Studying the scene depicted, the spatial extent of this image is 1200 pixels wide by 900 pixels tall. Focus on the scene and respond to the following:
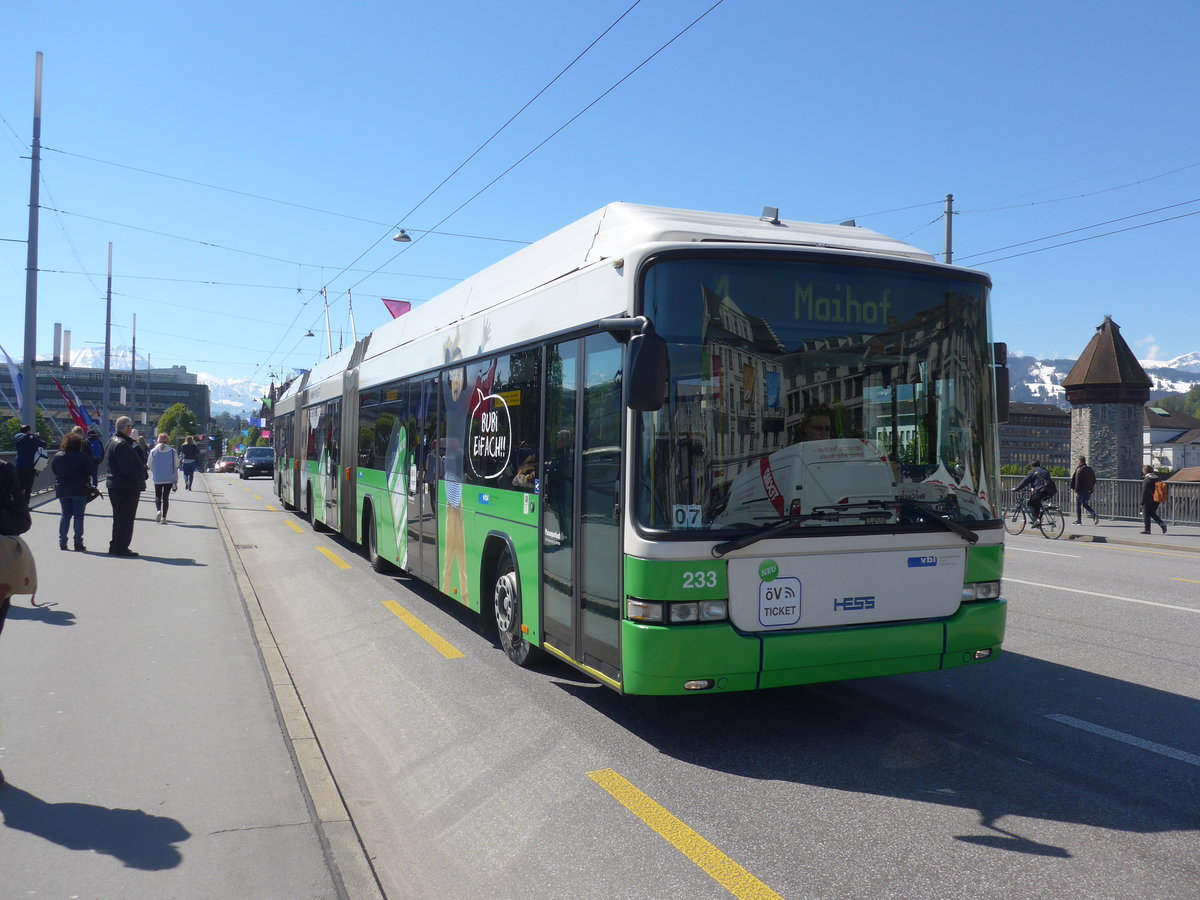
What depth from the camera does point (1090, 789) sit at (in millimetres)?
4805

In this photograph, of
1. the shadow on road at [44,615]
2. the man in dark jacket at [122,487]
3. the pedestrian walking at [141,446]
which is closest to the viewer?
the shadow on road at [44,615]

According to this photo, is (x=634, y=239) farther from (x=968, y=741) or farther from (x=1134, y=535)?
(x=1134, y=535)

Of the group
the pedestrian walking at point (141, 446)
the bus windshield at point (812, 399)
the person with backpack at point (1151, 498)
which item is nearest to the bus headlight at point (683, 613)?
the bus windshield at point (812, 399)

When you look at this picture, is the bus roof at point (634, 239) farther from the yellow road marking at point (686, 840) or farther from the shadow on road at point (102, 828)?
the shadow on road at point (102, 828)

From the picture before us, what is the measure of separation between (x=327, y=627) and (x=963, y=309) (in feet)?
20.4

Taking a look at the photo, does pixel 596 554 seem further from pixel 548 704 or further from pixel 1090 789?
pixel 1090 789

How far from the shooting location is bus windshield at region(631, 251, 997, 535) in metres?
5.18

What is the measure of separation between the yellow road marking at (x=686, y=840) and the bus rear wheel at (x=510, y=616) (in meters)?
2.12

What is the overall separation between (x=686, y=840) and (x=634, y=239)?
3.22 m

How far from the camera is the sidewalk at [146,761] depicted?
3820 mm

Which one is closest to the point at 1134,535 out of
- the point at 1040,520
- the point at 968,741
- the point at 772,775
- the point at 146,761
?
the point at 1040,520

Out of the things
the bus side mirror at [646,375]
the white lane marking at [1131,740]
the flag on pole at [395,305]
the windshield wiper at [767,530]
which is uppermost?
the flag on pole at [395,305]

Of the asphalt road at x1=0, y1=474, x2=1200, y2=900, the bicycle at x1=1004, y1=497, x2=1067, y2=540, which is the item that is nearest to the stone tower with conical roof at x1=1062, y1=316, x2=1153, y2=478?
the bicycle at x1=1004, y1=497, x2=1067, y2=540

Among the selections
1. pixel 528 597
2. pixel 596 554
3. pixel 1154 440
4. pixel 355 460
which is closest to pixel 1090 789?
pixel 596 554
